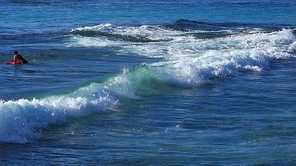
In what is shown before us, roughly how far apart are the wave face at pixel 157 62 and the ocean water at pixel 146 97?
42mm

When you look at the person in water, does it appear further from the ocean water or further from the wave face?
the wave face

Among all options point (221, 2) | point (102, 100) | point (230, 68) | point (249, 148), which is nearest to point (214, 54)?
point (230, 68)

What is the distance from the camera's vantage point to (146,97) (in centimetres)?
1875

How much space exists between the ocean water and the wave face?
1.7 inches

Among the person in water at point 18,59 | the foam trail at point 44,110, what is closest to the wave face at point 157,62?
the foam trail at point 44,110

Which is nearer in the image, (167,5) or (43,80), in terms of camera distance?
(43,80)

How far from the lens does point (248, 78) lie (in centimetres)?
2289

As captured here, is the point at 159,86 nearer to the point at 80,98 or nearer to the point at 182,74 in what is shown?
the point at 182,74

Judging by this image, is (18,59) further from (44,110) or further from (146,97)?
(44,110)

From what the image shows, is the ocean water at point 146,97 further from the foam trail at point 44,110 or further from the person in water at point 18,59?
the person in water at point 18,59

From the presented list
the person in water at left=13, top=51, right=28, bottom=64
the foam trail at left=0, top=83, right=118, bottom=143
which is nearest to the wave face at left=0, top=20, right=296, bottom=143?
the foam trail at left=0, top=83, right=118, bottom=143

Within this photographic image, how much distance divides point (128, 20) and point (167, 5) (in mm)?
14460

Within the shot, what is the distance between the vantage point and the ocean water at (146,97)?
12891 millimetres

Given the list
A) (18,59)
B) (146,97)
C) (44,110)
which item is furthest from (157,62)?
(44,110)
